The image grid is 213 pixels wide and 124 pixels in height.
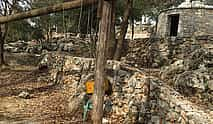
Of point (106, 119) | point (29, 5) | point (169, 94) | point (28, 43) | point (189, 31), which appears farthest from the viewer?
point (28, 43)

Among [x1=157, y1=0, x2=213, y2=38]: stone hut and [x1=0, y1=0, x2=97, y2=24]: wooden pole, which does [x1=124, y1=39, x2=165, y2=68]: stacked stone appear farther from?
[x1=0, y1=0, x2=97, y2=24]: wooden pole

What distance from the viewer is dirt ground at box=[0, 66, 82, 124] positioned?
833 centimetres

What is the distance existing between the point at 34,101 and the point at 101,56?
19.1ft

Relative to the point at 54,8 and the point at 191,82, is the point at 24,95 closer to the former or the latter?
the point at 191,82

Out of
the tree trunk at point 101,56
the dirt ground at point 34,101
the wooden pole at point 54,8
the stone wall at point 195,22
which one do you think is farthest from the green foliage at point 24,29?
the tree trunk at point 101,56

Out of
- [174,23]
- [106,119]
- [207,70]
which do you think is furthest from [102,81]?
[174,23]

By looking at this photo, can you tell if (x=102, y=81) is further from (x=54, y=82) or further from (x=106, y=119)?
(x=54, y=82)

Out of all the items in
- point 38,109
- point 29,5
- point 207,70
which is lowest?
point 38,109

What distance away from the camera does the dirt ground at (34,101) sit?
8.33 metres

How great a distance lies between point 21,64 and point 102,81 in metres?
15.6

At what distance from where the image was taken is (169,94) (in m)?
9.02

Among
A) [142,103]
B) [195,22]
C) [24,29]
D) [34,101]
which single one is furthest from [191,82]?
[24,29]

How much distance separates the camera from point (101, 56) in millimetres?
5168

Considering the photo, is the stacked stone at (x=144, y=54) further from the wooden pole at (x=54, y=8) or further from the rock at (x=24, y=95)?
the wooden pole at (x=54, y=8)
